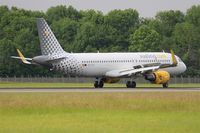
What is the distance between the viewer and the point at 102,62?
271 feet

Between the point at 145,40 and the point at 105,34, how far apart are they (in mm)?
12793

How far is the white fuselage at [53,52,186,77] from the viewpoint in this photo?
81.9 m

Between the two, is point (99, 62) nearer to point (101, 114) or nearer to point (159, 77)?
point (159, 77)

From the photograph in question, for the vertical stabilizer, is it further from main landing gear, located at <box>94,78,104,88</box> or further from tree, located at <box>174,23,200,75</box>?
tree, located at <box>174,23,200,75</box>

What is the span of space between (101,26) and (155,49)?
64.0 ft

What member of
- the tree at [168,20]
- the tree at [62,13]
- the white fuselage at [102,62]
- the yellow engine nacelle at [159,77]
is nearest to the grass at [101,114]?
the yellow engine nacelle at [159,77]

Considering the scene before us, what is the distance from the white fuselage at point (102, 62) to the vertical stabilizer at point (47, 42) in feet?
4.49

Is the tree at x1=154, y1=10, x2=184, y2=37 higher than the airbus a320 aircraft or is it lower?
higher

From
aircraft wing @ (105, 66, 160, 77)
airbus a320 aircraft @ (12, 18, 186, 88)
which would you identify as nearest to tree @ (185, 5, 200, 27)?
airbus a320 aircraft @ (12, 18, 186, 88)

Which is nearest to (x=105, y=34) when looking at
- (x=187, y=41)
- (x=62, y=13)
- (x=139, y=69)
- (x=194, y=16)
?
(x=187, y=41)

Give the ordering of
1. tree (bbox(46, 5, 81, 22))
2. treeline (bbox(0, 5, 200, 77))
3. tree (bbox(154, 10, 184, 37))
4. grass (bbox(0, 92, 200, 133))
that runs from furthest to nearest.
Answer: tree (bbox(46, 5, 81, 22)) → tree (bbox(154, 10, 184, 37)) → treeline (bbox(0, 5, 200, 77)) → grass (bbox(0, 92, 200, 133))

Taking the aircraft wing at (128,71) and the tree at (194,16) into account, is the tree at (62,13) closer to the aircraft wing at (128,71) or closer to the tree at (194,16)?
the tree at (194,16)

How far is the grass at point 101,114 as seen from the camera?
33.4 metres

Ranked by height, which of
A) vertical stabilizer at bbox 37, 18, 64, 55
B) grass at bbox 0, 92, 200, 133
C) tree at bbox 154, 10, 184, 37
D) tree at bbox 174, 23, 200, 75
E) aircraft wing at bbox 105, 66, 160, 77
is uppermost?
tree at bbox 154, 10, 184, 37
